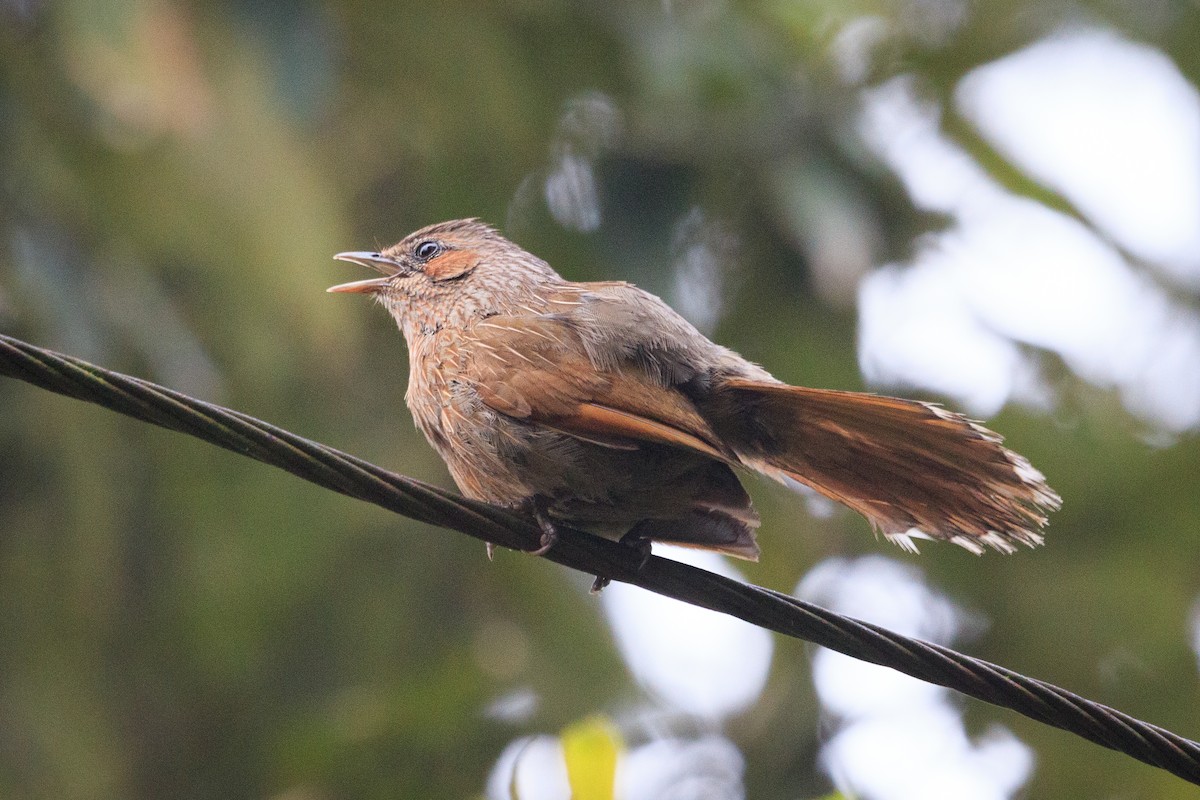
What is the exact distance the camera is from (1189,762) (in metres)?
2.71

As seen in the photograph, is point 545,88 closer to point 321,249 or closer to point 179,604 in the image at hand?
point 321,249

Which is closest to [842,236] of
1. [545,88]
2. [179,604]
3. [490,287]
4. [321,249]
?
[545,88]

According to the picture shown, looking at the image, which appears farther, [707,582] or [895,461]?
[895,461]

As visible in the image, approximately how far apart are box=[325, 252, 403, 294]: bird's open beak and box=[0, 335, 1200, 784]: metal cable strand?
2.00 metres

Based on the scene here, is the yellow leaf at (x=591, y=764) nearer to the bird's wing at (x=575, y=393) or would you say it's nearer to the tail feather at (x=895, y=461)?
the bird's wing at (x=575, y=393)

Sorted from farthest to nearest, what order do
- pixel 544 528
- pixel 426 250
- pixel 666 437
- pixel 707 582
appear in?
pixel 426 250 → pixel 544 528 → pixel 666 437 → pixel 707 582

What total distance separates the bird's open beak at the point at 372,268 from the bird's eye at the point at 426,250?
0.09 meters

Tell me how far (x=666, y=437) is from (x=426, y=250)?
1.87m

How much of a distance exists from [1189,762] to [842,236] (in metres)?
5.87

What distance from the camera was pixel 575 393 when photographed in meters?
3.68

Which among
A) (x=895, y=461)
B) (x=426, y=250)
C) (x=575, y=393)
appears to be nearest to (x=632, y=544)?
(x=575, y=393)

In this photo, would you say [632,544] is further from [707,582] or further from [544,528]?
[707,582]

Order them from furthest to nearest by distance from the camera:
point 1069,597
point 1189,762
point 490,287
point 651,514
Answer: point 1069,597
point 490,287
point 651,514
point 1189,762

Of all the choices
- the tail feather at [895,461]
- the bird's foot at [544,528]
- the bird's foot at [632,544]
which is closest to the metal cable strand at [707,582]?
the bird's foot at [544,528]
